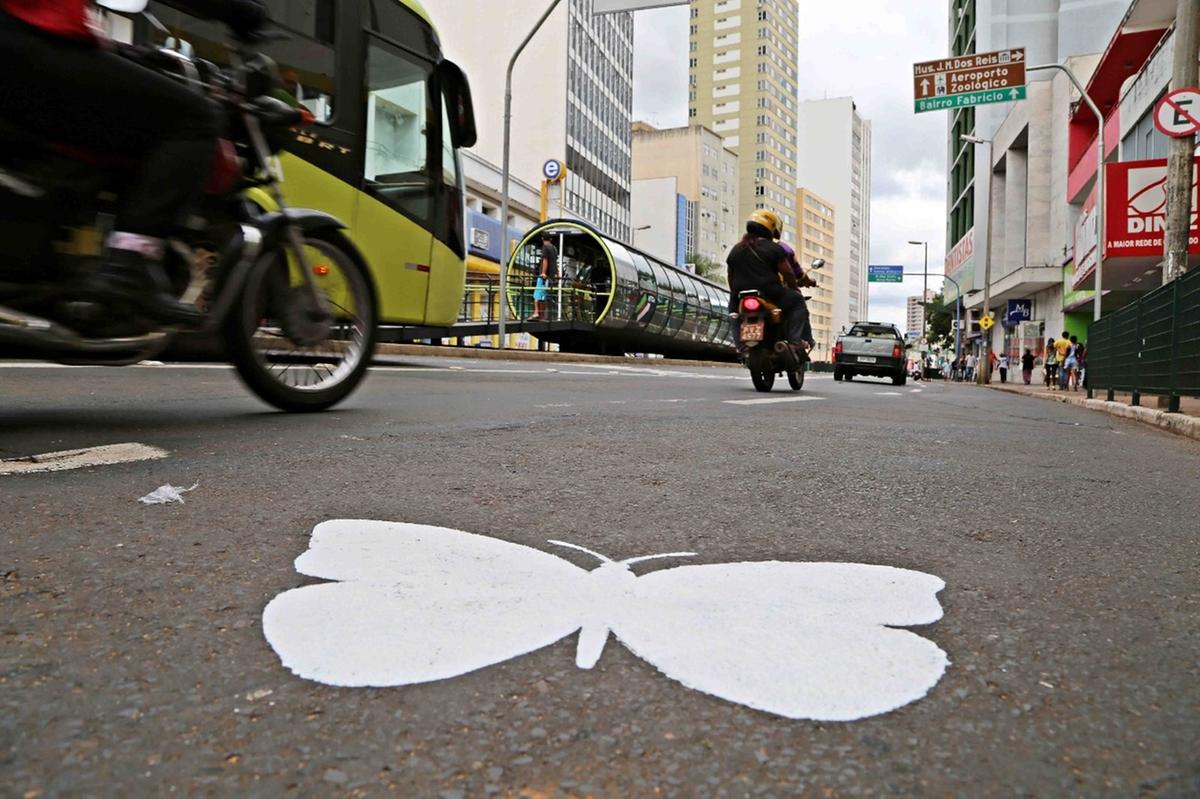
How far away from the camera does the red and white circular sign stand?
33.5ft

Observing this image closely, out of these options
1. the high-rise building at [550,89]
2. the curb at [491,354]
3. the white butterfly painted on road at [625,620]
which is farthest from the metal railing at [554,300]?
the high-rise building at [550,89]

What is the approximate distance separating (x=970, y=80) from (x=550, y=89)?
49858mm

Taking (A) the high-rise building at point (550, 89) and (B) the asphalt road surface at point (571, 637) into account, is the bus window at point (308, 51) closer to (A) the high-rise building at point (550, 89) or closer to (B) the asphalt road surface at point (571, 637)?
(B) the asphalt road surface at point (571, 637)

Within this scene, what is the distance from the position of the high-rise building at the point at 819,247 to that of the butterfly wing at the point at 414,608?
160887mm

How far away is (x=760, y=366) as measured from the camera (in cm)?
904

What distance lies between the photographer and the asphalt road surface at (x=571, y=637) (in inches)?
35.8

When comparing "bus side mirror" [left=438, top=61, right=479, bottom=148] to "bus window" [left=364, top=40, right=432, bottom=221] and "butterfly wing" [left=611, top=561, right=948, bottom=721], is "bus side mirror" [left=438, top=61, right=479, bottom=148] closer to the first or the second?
"bus window" [left=364, top=40, right=432, bottom=221]

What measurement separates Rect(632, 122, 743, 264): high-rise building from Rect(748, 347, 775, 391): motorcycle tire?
341ft

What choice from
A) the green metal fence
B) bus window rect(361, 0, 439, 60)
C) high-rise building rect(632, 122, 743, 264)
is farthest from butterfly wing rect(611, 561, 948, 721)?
high-rise building rect(632, 122, 743, 264)

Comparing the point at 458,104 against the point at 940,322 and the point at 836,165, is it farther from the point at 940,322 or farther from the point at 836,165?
the point at 836,165

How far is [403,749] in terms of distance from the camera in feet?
3.06

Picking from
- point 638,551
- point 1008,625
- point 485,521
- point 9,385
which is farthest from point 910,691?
point 9,385

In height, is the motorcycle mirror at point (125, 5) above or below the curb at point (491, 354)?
above

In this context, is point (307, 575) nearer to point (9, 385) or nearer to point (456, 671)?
point (456, 671)
